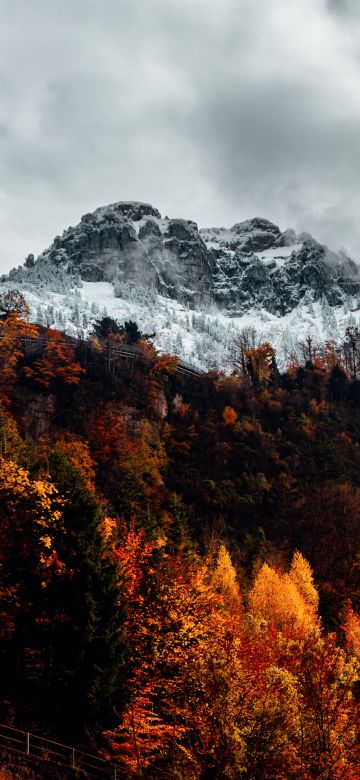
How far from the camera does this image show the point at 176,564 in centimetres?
3062

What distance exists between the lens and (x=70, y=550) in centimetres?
2120

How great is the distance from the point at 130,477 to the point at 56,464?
25013mm

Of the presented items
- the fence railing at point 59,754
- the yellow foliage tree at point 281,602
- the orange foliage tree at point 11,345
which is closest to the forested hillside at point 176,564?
the yellow foliage tree at point 281,602

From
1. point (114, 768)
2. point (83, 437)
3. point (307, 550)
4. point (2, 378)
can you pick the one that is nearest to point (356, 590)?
point (307, 550)

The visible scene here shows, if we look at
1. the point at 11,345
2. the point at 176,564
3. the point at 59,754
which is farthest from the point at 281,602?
the point at 11,345

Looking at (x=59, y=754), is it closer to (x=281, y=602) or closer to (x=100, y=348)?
(x=281, y=602)

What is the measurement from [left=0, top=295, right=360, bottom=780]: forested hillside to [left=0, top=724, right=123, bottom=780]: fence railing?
0.54 metres

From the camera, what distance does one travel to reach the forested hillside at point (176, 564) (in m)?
18.5

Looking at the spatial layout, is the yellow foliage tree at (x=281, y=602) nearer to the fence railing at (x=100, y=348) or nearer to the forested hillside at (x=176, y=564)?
the forested hillside at (x=176, y=564)

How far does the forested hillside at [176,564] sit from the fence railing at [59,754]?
0.54 meters

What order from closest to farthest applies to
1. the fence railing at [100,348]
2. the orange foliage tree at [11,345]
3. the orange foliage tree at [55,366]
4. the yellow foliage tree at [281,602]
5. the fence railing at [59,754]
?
the fence railing at [59,754] < the yellow foliage tree at [281,602] < the orange foliage tree at [11,345] < the orange foliage tree at [55,366] < the fence railing at [100,348]

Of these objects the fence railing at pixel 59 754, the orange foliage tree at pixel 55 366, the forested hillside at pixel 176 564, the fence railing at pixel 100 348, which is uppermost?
the fence railing at pixel 100 348

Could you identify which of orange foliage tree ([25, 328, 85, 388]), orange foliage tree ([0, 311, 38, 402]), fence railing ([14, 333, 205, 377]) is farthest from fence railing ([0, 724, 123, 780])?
fence railing ([14, 333, 205, 377])

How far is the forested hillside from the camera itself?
1850 centimetres
